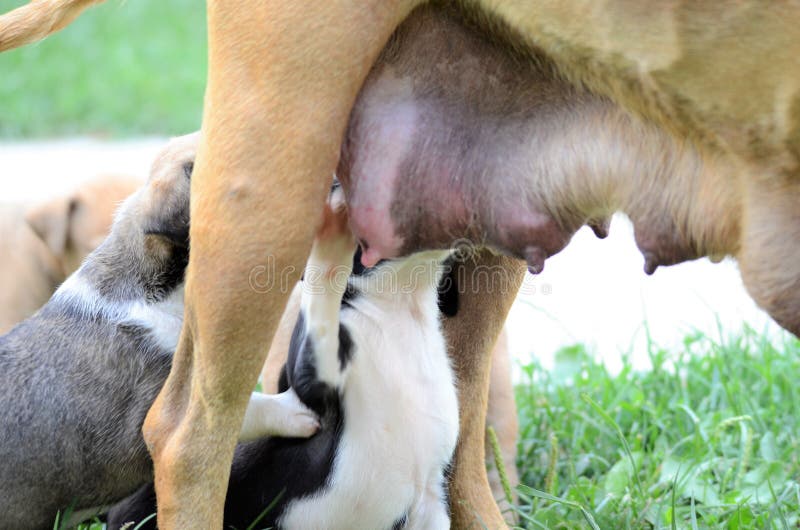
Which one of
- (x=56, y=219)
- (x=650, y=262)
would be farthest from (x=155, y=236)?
(x=56, y=219)

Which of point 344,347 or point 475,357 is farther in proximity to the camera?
point 475,357

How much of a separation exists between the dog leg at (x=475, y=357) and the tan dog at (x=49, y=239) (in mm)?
2010

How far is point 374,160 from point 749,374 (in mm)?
2092

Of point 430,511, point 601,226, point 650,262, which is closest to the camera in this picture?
point 650,262

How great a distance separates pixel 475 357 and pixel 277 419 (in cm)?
59

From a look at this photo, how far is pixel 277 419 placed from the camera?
2854 millimetres

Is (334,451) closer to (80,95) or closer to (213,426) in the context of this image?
(213,426)

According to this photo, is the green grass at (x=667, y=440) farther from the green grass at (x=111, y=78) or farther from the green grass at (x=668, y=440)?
the green grass at (x=111, y=78)

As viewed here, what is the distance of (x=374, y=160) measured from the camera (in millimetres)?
2521

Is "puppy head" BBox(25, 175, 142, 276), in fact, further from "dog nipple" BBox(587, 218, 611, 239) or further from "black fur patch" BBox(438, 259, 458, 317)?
"dog nipple" BBox(587, 218, 611, 239)

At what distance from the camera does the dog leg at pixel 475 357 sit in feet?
10.2

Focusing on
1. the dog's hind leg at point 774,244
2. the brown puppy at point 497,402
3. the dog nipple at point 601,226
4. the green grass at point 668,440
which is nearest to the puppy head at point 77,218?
the brown puppy at point 497,402

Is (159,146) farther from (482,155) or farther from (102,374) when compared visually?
(482,155)

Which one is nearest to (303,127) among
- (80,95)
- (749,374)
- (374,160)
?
(374,160)
